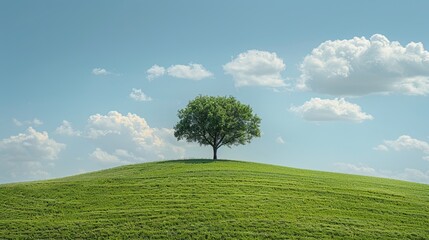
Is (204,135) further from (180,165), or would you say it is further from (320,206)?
(320,206)

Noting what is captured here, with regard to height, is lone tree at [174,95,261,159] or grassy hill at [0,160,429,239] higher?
lone tree at [174,95,261,159]

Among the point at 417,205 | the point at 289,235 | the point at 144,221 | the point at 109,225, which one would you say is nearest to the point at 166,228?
the point at 144,221

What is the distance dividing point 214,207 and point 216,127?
3393 centimetres

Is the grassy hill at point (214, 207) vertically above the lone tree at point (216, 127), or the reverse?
the lone tree at point (216, 127)

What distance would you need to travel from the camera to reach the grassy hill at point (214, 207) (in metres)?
36.8

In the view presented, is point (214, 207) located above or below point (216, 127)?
below

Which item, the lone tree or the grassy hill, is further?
the lone tree

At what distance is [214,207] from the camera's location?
1614 inches

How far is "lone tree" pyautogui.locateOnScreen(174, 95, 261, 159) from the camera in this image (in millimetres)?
75062

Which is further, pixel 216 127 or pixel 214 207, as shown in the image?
pixel 216 127

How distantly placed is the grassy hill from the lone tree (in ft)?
61.4

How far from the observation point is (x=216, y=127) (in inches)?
2926

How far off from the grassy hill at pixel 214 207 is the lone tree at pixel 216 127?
18.7 m

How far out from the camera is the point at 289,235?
3575 centimetres
